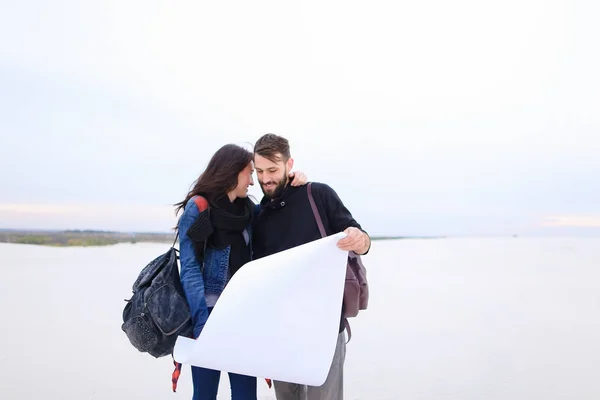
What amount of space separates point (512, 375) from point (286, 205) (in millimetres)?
2816

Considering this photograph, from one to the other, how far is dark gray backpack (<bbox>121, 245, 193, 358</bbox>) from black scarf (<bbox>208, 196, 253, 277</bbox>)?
0.26 metres

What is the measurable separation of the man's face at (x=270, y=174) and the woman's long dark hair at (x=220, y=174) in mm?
64

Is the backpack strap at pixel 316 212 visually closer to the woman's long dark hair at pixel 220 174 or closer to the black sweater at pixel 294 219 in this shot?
the black sweater at pixel 294 219

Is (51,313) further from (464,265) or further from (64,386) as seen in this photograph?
(464,265)

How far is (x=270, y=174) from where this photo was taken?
88.7 inches

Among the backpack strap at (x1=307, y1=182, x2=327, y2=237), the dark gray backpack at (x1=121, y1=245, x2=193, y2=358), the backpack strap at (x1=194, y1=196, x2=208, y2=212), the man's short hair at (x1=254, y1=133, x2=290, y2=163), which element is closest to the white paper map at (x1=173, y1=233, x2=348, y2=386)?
the dark gray backpack at (x1=121, y1=245, x2=193, y2=358)

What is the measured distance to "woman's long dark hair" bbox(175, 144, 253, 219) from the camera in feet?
7.08

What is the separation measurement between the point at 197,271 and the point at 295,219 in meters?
0.53

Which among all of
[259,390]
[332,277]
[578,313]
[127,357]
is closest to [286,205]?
[332,277]

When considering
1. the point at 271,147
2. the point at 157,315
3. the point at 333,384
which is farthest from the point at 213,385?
the point at 271,147

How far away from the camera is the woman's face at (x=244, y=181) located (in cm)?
221

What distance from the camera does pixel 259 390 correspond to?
3674 millimetres

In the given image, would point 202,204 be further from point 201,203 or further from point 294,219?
point 294,219

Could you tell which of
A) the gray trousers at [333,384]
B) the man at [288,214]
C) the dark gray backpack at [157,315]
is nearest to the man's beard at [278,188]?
the man at [288,214]
